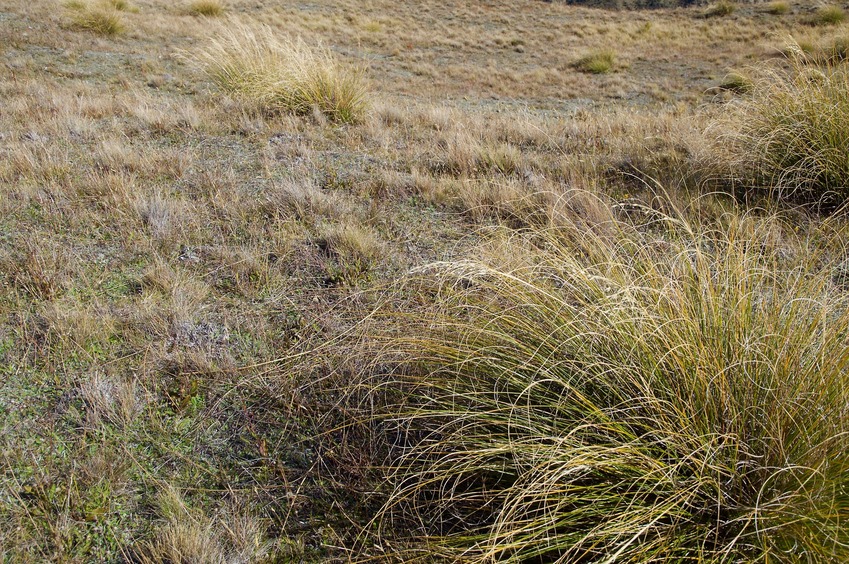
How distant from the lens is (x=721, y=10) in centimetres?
2706

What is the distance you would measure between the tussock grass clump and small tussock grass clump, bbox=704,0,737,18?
83.4 ft

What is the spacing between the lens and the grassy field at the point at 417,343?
1.54 meters

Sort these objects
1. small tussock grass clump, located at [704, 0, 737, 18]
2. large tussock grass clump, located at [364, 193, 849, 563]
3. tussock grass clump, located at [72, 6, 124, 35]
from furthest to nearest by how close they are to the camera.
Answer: small tussock grass clump, located at [704, 0, 737, 18]
tussock grass clump, located at [72, 6, 124, 35]
large tussock grass clump, located at [364, 193, 849, 563]

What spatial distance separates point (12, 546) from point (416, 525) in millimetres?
1154

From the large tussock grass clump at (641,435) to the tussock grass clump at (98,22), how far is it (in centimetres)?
1566

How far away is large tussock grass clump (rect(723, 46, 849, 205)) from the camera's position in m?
3.71

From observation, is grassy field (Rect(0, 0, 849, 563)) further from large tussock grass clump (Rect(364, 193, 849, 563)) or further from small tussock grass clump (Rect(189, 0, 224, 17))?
small tussock grass clump (Rect(189, 0, 224, 17))

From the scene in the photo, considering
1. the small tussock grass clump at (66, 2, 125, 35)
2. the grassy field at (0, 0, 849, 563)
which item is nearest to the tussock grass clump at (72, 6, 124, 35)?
the small tussock grass clump at (66, 2, 125, 35)

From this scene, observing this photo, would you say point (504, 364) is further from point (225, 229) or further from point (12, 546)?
point (225, 229)

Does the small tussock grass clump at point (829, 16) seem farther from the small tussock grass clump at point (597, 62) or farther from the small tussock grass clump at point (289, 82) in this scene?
the small tussock grass clump at point (289, 82)

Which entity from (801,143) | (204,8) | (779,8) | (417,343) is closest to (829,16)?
(779,8)

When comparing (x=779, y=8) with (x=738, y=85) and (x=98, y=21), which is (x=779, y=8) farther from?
(x=98, y=21)

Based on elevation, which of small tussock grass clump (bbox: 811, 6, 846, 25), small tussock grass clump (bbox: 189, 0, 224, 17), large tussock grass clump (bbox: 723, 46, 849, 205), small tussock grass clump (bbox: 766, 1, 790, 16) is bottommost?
large tussock grass clump (bbox: 723, 46, 849, 205)

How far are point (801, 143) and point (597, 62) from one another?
50.7 feet
